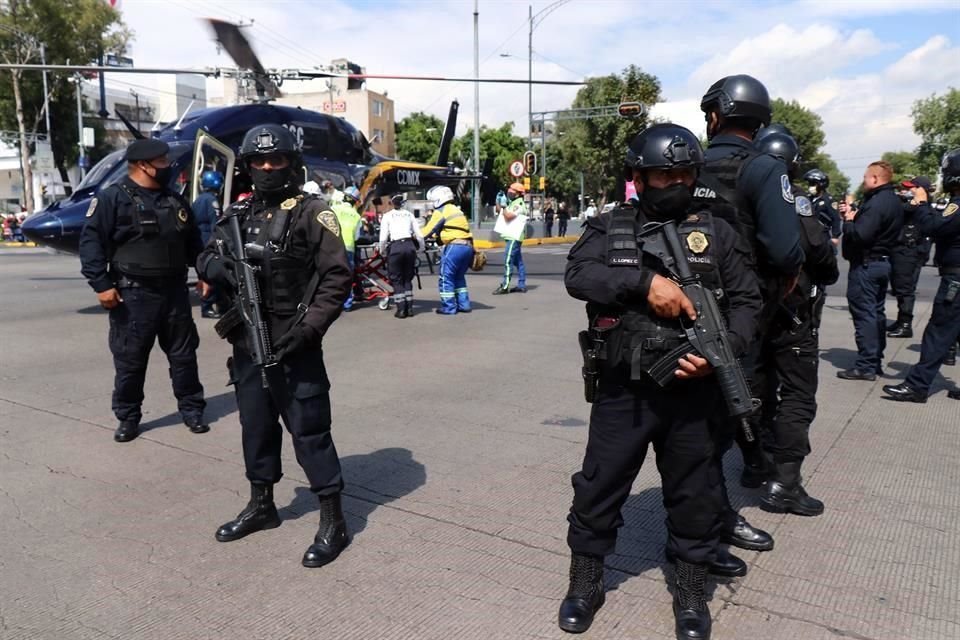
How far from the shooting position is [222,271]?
3410 millimetres

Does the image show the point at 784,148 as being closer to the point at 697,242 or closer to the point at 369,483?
the point at 697,242

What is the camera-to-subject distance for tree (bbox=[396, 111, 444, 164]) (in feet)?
222

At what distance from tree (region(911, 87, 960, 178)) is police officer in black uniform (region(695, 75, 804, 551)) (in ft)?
251

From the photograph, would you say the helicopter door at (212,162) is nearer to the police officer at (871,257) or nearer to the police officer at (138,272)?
the police officer at (138,272)

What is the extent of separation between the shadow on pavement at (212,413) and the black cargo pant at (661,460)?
144 inches


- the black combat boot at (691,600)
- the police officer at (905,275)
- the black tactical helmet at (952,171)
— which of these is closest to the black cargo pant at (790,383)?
the black combat boot at (691,600)

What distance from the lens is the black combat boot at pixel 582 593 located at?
2715 millimetres

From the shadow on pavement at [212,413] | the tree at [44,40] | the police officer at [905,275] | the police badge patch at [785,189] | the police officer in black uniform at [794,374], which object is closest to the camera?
the police badge patch at [785,189]

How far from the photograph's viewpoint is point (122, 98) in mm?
66062

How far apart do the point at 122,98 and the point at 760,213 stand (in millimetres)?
74050

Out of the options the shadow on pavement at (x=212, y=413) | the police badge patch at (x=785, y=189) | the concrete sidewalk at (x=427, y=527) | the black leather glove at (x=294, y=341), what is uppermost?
the police badge patch at (x=785, y=189)

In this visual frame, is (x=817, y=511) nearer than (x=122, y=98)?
Yes

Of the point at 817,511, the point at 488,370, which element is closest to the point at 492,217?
the point at 488,370

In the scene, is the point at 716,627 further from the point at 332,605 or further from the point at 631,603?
the point at 332,605
